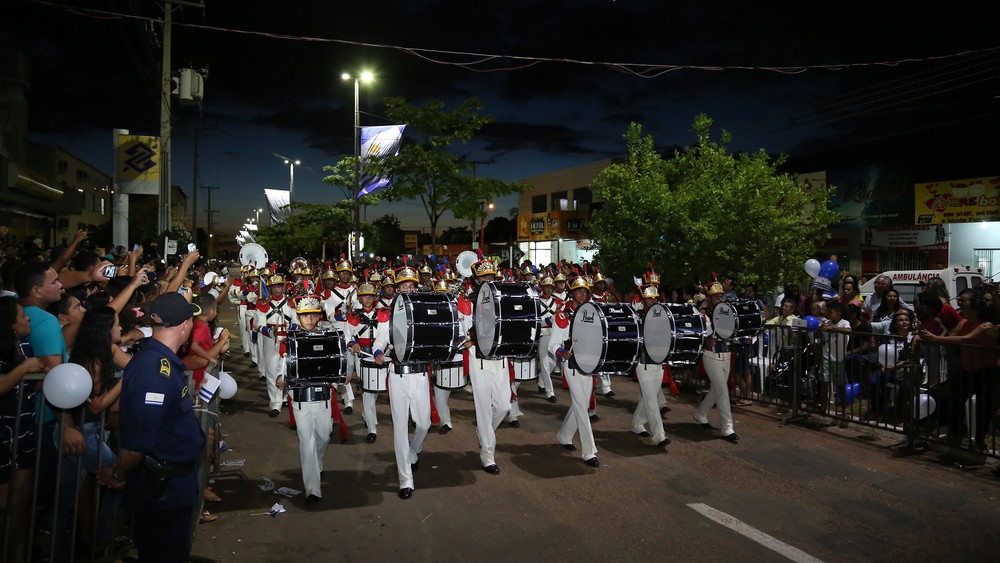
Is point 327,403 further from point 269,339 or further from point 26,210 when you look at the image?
point 26,210

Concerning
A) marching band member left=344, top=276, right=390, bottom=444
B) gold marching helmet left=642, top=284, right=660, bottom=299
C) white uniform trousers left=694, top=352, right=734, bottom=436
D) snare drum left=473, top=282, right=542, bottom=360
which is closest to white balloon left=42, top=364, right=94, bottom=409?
marching band member left=344, top=276, right=390, bottom=444

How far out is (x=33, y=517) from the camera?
404 cm

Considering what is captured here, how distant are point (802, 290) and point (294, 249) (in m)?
39.0

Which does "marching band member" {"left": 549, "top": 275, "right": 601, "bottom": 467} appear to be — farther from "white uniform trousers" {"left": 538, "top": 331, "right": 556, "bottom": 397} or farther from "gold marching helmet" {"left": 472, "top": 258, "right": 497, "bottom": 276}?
"white uniform trousers" {"left": 538, "top": 331, "right": 556, "bottom": 397}

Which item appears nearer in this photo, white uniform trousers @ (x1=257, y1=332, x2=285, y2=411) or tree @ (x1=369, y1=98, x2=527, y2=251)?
white uniform trousers @ (x1=257, y1=332, x2=285, y2=411)

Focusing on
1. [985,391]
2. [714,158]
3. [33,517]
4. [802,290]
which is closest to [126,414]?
Answer: [33,517]

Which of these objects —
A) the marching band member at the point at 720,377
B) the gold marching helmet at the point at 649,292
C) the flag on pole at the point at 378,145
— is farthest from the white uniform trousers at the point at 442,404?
the flag on pole at the point at 378,145

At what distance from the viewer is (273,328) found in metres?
10.1

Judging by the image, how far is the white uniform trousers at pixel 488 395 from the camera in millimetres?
7473

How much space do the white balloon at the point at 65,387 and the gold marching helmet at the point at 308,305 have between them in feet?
10.6

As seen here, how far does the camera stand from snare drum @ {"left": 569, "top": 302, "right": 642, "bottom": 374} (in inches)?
290

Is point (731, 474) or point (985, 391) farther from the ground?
point (985, 391)

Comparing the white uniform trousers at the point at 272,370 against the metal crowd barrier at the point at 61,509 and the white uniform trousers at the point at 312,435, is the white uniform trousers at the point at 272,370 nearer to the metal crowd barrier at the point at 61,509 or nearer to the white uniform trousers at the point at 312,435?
the white uniform trousers at the point at 312,435

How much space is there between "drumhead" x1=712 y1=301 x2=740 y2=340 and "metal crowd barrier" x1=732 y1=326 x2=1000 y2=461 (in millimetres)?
862
